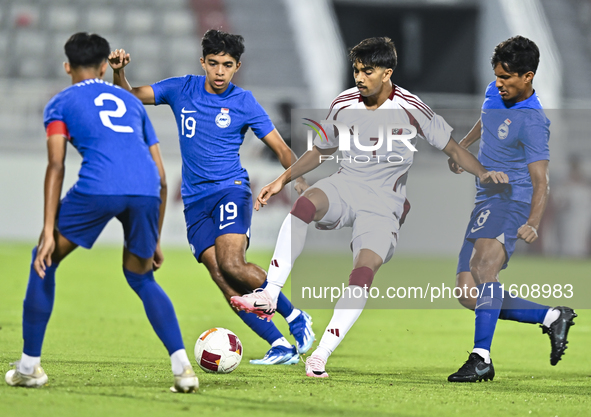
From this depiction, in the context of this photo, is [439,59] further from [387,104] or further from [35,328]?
[35,328]

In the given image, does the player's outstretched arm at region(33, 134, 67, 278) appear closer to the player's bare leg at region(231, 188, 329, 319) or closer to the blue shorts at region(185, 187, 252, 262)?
the player's bare leg at region(231, 188, 329, 319)

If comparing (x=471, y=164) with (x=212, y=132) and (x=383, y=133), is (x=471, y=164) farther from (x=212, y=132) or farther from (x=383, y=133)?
(x=212, y=132)

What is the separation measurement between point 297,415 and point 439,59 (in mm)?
23817

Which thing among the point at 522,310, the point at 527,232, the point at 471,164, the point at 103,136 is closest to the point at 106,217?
the point at 103,136

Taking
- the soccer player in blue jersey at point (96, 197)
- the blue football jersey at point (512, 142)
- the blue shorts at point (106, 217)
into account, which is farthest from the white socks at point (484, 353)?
the blue shorts at point (106, 217)

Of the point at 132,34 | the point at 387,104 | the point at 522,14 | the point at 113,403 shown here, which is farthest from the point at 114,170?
the point at 522,14

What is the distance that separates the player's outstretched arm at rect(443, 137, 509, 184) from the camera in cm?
541

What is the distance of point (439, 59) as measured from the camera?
2648 cm

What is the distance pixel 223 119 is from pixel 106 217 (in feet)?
5.57

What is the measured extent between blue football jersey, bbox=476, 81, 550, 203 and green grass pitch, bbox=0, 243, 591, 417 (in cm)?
127

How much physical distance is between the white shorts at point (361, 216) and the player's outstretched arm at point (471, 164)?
0.57m

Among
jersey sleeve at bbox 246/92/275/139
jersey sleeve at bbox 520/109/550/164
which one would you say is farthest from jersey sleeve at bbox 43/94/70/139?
jersey sleeve at bbox 520/109/550/164

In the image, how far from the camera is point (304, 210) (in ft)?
17.5

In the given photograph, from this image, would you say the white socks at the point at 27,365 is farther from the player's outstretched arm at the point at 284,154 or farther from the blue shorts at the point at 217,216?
the player's outstretched arm at the point at 284,154
